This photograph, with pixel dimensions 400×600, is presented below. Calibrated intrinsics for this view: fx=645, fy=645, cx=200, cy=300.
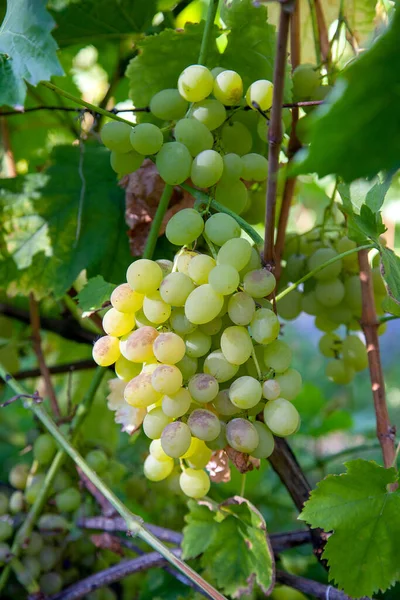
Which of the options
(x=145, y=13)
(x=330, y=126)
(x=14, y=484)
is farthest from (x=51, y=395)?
(x=330, y=126)

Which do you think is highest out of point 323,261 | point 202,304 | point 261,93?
point 261,93

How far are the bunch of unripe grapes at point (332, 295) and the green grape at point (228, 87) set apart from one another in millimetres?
219

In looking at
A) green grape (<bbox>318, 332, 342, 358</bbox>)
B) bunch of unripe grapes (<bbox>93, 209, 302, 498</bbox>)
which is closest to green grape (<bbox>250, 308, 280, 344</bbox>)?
bunch of unripe grapes (<bbox>93, 209, 302, 498</bbox>)

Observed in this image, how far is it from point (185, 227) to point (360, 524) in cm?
30

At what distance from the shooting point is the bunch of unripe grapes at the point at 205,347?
0.50 metres

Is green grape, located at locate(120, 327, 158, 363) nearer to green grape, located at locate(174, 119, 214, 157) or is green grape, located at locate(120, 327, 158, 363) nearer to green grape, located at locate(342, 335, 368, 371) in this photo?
green grape, located at locate(174, 119, 214, 157)

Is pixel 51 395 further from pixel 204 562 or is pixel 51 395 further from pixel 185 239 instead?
pixel 185 239

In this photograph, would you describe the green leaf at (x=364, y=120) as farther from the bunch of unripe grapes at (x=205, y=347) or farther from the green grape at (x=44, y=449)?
the green grape at (x=44, y=449)

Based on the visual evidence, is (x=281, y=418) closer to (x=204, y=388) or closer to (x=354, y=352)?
(x=204, y=388)

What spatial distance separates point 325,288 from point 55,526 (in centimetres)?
42

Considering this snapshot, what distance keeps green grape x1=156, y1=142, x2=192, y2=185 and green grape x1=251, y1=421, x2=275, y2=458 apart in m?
0.22

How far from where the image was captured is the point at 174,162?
Result: 55cm

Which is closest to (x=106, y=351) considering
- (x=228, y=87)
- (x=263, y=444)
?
(x=263, y=444)

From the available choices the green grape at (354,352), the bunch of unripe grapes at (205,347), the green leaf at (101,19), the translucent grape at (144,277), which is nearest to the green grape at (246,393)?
the bunch of unripe grapes at (205,347)
